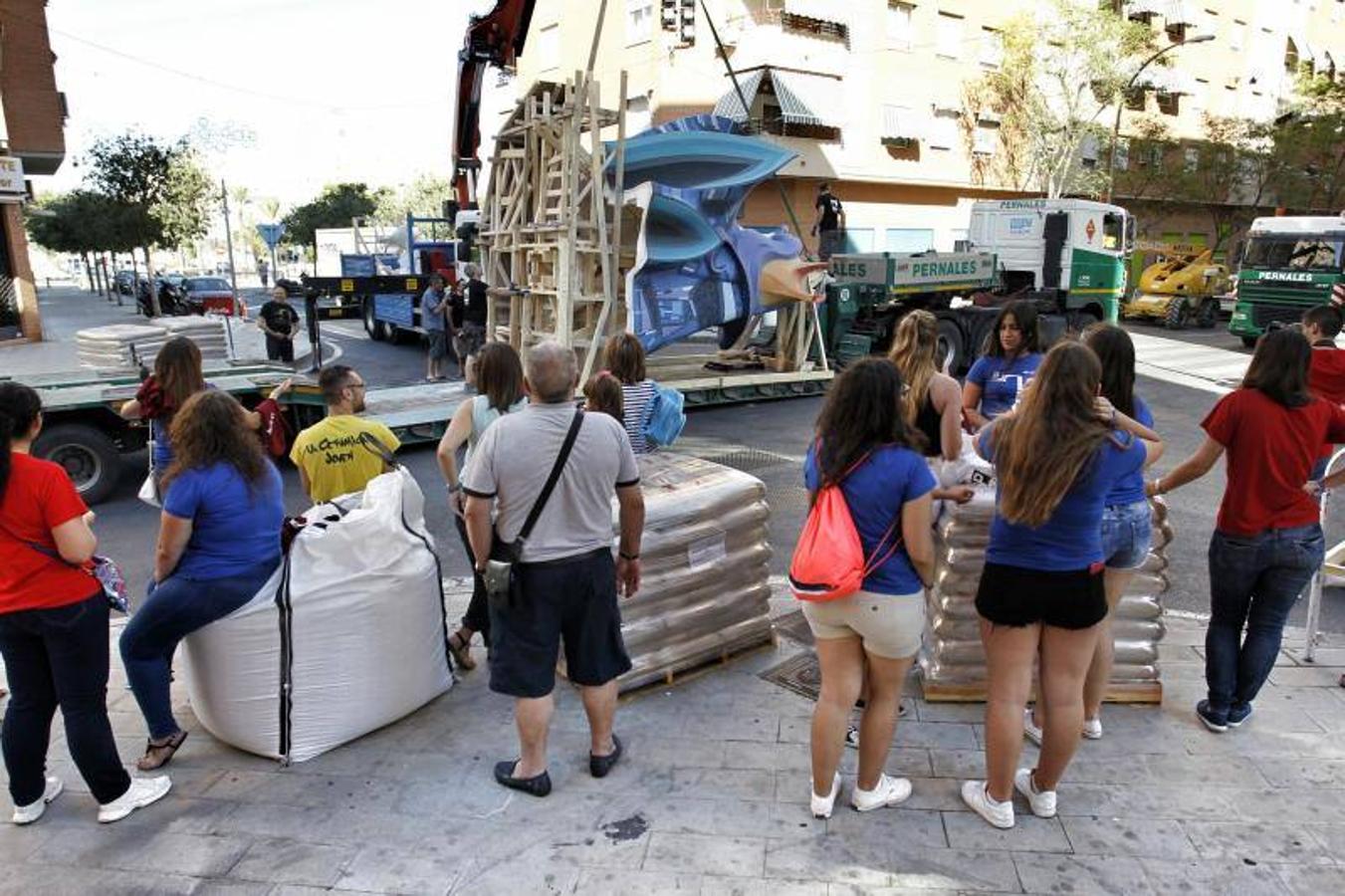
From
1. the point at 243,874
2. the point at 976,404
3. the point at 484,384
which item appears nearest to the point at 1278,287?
the point at 976,404

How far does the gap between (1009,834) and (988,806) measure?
11 centimetres

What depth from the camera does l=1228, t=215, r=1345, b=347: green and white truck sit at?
17.3m

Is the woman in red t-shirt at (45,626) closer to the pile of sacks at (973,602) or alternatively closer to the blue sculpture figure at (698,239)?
the pile of sacks at (973,602)

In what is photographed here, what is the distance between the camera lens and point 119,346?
345 inches

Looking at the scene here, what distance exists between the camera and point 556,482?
315cm

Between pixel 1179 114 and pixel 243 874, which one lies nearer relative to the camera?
pixel 243 874

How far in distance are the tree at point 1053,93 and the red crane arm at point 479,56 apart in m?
19.8

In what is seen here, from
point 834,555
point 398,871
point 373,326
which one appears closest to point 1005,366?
point 834,555

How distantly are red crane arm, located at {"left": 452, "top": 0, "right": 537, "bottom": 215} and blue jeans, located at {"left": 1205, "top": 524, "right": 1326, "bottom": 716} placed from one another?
13430 millimetres

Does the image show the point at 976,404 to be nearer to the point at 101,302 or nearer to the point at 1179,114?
the point at 1179,114

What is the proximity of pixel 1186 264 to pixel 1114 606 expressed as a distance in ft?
80.4

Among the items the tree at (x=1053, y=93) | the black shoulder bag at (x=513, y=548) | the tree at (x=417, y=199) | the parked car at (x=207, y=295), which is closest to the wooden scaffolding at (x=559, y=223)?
the black shoulder bag at (x=513, y=548)

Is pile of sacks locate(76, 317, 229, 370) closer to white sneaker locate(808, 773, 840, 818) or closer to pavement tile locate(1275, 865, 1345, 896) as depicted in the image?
white sneaker locate(808, 773, 840, 818)

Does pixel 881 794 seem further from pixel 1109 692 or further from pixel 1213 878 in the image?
pixel 1109 692
